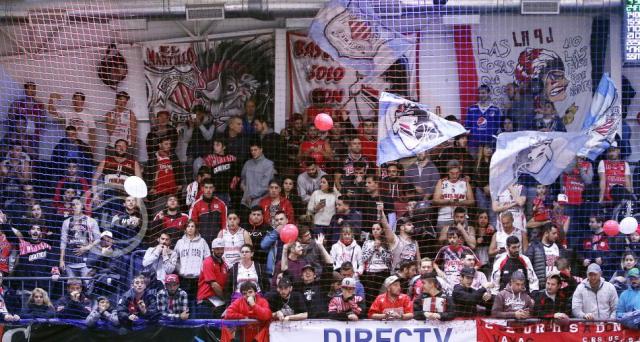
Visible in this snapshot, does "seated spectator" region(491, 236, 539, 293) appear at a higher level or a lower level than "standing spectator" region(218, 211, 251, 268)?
lower

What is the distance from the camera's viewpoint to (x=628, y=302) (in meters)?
17.7

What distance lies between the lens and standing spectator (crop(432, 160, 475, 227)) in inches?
755

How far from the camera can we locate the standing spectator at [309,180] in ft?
64.3

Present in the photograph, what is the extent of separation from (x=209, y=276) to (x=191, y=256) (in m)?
0.43

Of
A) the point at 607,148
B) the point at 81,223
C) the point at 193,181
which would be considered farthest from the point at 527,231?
the point at 81,223

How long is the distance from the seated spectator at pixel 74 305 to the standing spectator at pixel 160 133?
2603mm

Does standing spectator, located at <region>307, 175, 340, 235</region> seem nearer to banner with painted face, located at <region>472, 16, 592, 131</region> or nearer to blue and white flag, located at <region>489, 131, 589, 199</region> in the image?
blue and white flag, located at <region>489, 131, 589, 199</region>

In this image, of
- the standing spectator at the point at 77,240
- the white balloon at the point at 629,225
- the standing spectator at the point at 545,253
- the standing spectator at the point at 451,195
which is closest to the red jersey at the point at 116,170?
the standing spectator at the point at 77,240

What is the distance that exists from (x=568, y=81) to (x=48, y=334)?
7557 millimetres

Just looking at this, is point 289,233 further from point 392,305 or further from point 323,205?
point 392,305

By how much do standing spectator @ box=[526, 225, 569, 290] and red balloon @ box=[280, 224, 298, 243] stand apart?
2.85 metres

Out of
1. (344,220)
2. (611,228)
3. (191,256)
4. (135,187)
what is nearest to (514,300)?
(611,228)

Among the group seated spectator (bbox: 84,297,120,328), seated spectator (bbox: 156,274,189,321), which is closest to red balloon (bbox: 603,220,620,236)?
seated spectator (bbox: 156,274,189,321)

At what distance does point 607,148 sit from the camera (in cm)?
1938
